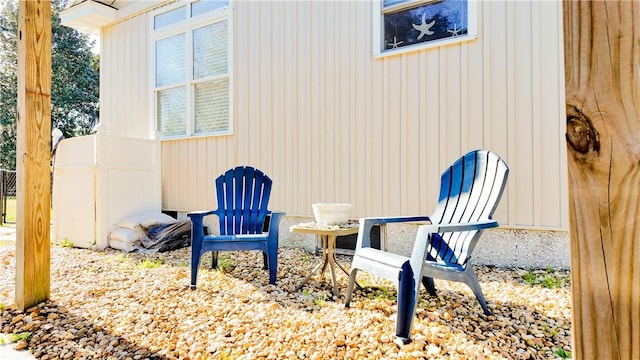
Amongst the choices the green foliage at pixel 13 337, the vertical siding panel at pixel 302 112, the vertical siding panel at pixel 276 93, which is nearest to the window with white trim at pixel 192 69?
the vertical siding panel at pixel 276 93

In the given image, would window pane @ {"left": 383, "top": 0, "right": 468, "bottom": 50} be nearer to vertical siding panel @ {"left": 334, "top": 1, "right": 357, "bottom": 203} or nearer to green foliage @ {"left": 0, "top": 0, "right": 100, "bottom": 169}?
vertical siding panel @ {"left": 334, "top": 1, "right": 357, "bottom": 203}

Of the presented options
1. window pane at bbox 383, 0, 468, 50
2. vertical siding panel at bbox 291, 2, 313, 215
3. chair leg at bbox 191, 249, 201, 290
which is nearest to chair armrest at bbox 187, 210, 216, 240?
chair leg at bbox 191, 249, 201, 290

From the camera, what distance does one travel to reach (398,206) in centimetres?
381

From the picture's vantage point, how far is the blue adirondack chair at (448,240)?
6.41 feet

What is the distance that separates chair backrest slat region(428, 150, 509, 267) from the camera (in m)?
2.29

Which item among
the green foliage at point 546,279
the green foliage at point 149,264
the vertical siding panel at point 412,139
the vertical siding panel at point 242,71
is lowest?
the green foliage at point 149,264

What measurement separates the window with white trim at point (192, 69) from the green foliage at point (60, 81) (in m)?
9.84

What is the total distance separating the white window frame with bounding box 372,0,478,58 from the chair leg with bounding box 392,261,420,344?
250 centimetres

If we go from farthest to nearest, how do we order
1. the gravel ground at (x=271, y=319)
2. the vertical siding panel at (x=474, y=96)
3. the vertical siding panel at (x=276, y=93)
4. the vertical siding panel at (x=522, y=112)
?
1. the vertical siding panel at (x=276, y=93)
2. the vertical siding panel at (x=474, y=96)
3. the vertical siding panel at (x=522, y=112)
4. the gravel ground at (x=271, y=319)

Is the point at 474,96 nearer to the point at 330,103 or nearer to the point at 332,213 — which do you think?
the point at 330,103

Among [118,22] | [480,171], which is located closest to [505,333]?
[480,171]

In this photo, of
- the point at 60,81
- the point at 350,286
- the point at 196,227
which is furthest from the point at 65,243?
the point at 60,81

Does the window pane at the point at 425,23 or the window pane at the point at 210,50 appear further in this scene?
the window pane at the point at 210,50

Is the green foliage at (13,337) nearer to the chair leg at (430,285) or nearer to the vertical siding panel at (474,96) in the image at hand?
the chair leg at (430,285)
